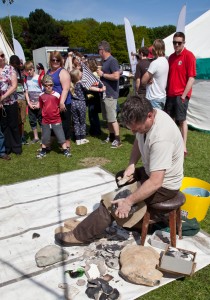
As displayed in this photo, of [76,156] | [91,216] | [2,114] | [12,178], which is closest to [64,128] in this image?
[76,156]

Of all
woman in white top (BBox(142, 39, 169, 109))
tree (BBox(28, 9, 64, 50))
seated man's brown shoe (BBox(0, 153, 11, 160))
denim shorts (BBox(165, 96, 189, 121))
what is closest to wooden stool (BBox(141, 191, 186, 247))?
denim shorts (BBox(165, 96, 189, 121))

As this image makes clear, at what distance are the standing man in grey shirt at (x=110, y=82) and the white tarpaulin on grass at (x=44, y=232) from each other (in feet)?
4.30

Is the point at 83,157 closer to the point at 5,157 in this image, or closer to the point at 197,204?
the point at 5,157

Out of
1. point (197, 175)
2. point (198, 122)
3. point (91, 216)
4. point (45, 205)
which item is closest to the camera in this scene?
point (91, 216)

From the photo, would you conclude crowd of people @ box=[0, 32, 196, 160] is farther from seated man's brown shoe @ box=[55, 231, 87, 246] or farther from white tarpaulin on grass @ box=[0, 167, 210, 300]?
seated man's brown shoe @ box=[55, 231, 87, 246]

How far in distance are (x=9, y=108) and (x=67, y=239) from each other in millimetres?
3075

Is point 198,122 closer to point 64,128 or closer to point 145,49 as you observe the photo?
point 145,49

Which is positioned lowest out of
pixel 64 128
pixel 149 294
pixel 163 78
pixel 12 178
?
pixel 149 294

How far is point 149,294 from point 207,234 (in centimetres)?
97

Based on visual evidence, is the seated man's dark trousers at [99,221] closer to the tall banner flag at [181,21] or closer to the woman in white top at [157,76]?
the woman in white top at [157,76]

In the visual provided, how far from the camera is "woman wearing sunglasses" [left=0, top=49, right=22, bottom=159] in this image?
4.77 meters

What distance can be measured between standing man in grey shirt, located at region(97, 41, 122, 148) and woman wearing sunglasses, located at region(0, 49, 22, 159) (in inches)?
63.0

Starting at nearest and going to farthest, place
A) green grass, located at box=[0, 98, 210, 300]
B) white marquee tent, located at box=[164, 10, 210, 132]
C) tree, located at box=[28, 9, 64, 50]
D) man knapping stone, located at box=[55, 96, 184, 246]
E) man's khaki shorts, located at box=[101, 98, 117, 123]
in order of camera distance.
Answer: man knapping stone, located at box=[55, 96, 184, 246]
green grass, located at box=[0, 98, 210, 300]
man's khaki shorts, located at box=[101, 98, 117, 123]
white marquee tent, located at box=[164, 10, 210, 132]
tree, located at box=[28, 9, 64, 50]

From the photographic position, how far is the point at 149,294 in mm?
2219
